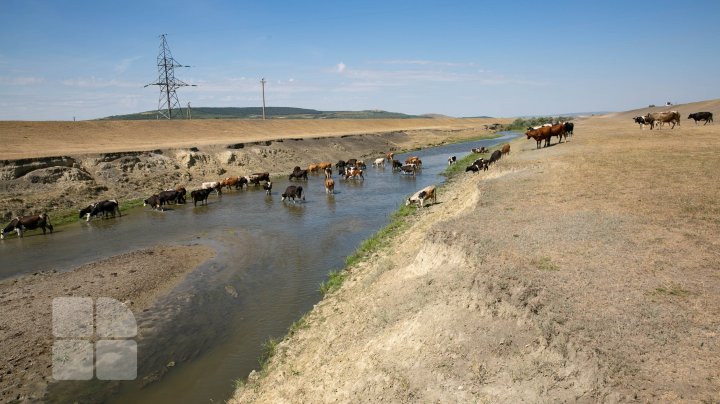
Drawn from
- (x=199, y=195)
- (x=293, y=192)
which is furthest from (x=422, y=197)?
(x=199, y=195)

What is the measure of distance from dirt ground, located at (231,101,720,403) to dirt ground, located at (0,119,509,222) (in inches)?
889

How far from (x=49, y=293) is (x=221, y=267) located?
5021mm

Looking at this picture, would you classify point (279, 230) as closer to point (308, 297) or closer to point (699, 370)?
point (308, 297)

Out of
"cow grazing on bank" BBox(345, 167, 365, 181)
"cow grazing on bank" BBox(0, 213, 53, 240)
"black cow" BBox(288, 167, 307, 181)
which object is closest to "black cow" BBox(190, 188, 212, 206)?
"cow grazing on bank" BBox(0, 213, 53, 240)

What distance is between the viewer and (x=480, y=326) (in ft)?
21.5

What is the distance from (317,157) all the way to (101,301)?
36416 millimetres

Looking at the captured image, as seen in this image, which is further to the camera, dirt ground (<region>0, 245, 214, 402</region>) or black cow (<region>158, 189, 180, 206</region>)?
black cow (<region>158, 189, 180, 206</region>)

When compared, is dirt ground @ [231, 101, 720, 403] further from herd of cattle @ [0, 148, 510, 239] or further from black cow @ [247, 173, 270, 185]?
black cow @ [247, 173, 270, 185]

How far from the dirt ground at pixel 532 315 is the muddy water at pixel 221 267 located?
1302 millimetres

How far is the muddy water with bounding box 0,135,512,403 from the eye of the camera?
8.53 metres

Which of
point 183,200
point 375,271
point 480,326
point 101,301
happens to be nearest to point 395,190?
point 183,200

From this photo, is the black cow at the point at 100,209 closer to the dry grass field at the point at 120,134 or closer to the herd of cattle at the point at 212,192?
the herd of cattle at the point at 212,192

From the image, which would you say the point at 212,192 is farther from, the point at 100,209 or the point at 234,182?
the point at 100,209

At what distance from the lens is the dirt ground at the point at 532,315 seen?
5.26 meters
